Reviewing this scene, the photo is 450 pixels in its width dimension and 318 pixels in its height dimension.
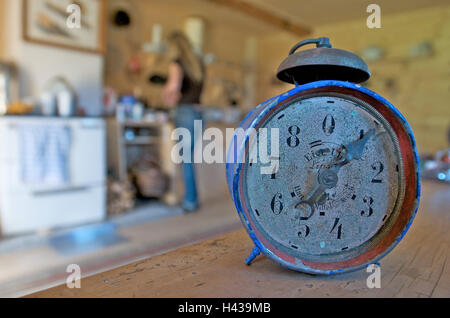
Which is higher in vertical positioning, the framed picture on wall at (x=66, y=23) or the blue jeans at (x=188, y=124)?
the framed picture on wall at (x=66, y=23)

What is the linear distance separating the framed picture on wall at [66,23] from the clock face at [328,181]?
356 cm

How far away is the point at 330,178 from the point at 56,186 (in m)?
3.00

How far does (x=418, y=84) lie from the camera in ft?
16.2

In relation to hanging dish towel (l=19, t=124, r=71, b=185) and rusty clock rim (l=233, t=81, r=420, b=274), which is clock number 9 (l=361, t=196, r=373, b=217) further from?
hanging dish towel (l=19, t=124, r=71, b=185)

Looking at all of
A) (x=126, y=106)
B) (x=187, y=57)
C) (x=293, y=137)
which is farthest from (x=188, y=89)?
(x=293, y=137)

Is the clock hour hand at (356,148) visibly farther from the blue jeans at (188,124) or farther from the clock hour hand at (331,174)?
the blue jeans at (188,124)

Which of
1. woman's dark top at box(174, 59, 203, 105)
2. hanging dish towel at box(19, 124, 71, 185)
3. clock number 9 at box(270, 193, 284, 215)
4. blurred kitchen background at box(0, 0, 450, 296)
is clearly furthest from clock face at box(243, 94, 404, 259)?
woman's dark top at box(174, 59, 203, 105)

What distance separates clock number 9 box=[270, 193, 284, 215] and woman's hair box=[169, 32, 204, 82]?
3.00m

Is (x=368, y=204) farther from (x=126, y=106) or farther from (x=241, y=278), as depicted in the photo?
(x=126, y=106)

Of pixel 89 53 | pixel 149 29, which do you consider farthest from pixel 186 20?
pixel 89 53

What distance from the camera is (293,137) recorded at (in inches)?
26.0

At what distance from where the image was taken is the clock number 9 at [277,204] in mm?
669

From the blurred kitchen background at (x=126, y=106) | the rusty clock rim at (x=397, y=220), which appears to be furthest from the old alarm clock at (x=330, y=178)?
the blurred kitchen background at (x=126, y=106)

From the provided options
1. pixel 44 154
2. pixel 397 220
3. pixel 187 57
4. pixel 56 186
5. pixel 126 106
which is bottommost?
pixel 56 186
